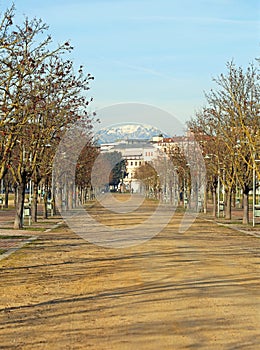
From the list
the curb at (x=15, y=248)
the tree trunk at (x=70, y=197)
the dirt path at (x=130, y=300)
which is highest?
the tree trunk at (x=70, y=197)

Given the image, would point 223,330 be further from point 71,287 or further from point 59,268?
point 59,268

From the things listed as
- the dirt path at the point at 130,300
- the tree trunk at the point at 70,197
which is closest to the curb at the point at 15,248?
the dirt path at the point at 130,300

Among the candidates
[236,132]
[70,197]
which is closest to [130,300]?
[236,132]

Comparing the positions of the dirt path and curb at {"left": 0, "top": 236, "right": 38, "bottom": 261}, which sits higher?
curb at {"left": 0, "top": 236, "right": 38, "bottom": 261}

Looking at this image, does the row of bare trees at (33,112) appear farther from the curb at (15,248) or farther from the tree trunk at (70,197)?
the tree trunk at (70,197)

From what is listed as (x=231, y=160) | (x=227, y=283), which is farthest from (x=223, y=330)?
(x=231, y=160)

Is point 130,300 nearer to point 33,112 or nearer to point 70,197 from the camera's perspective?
point 33,112

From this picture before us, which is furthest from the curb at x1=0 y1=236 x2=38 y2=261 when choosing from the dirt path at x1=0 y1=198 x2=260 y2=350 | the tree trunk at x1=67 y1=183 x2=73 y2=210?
the tree trunk at x1=67 y1=183 x2=73 y2=210

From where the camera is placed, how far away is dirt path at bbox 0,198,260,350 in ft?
33.9

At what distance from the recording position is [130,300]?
14000mm

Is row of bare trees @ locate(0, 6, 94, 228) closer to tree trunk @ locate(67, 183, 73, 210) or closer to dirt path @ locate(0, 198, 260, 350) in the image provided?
dirt path @ locate(0, 198, 260, 350)

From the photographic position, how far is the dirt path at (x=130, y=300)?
10.3 meters

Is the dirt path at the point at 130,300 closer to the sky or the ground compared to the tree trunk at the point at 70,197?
closer to the ground

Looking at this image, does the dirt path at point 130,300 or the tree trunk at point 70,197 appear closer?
the dirt path at point 130,300
